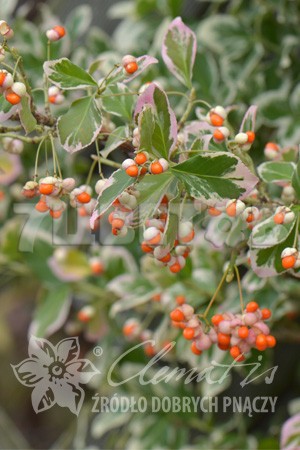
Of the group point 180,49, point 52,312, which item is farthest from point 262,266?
point 52,312

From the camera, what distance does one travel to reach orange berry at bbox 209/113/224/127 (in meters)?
0.53

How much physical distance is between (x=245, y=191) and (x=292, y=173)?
0.12m

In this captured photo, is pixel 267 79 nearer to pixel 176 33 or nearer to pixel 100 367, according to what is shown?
pixel 176 33

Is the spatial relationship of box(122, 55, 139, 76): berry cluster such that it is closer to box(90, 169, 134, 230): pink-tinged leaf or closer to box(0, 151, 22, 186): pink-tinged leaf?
box(90, 169, 134, 230): pink-tinged leaf

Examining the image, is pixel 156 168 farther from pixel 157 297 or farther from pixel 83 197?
pixel 157 297

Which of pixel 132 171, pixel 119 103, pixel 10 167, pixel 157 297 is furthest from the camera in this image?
pixel 10 167

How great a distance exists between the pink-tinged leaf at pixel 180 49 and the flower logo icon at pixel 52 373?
34cm

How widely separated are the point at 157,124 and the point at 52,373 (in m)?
0.36

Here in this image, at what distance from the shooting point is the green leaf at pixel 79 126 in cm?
50

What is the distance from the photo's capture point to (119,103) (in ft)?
1.85

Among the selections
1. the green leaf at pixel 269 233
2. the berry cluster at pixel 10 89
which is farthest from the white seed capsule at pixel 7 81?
the green leaf at pixel 269 233

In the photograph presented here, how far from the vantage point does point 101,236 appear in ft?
3.23

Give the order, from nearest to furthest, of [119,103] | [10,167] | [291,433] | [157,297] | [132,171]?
[132,171], [119,103], [291,433], [157,297], [10,167]

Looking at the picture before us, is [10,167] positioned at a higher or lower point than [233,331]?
lower
